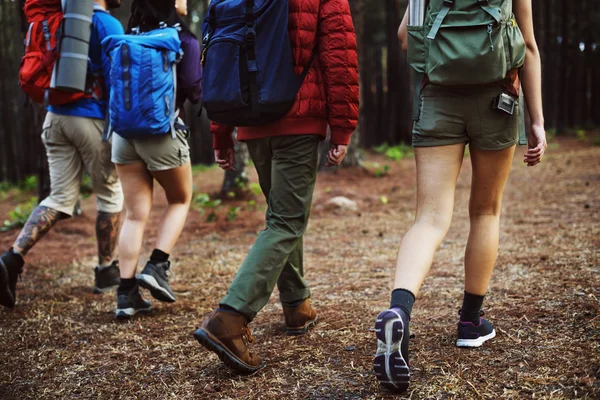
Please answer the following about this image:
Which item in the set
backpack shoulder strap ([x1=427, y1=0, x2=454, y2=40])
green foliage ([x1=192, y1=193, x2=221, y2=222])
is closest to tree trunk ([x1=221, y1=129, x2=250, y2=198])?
green foliage ([x1=192, y1=193, x2=221, y2=222])

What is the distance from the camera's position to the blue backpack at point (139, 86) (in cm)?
349

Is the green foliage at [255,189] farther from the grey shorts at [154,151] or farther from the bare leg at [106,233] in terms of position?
the grey shorts at [154,151]

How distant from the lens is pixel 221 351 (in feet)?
8.15

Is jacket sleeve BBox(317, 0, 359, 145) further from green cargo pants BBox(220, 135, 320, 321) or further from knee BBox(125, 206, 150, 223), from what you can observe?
knee BBox(125, 206, 150, 223)

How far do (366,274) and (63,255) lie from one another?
10.5 ft

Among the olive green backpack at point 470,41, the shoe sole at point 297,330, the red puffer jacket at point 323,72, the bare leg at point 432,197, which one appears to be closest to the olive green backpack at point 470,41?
the olive green backpack at point 470,41

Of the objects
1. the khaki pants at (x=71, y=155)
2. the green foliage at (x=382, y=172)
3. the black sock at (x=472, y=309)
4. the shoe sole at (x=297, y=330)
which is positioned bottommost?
the green foliage at (x=382, y=172)

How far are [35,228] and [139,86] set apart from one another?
1354 mm

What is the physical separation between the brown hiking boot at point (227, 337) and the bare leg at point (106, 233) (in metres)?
2.20

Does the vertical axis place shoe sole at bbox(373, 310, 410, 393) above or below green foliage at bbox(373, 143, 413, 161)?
above

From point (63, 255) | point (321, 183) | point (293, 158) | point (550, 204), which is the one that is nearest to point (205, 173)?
point (321, 183)

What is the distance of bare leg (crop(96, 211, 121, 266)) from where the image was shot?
174 inches

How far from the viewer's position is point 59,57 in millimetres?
3879

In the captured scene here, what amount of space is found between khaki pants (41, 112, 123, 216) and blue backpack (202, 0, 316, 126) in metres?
1.86
